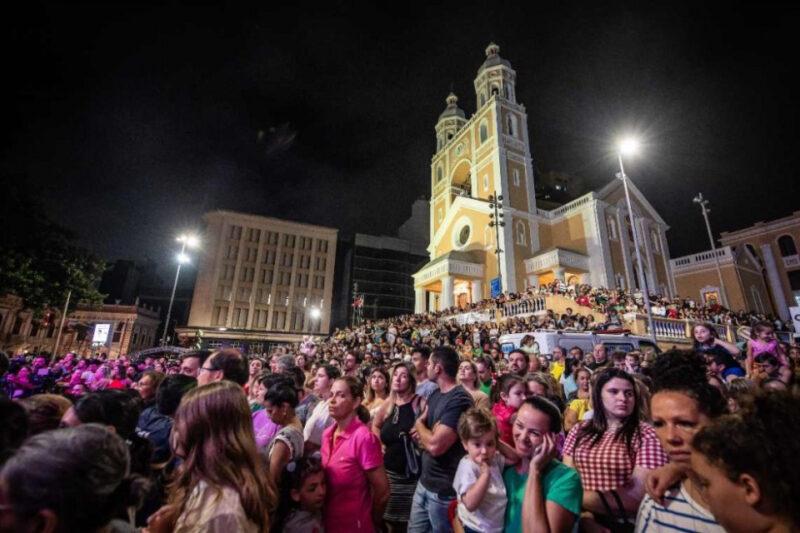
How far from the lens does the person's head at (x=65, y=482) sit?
1.09 m

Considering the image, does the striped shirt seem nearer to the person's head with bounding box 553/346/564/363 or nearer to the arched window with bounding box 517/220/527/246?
the person's head with bounding box 553/346/564/363

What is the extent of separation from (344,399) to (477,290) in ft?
85.9

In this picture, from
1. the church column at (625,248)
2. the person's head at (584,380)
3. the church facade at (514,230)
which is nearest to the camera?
the person's head at (584,380)

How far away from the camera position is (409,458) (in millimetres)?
3252

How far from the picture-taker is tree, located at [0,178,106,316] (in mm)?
15117

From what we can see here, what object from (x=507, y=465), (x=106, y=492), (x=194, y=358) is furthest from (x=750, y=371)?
(x=194, y=358)

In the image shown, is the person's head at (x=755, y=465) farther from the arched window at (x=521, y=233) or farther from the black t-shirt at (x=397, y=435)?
the arched window at (x=521, y=233)

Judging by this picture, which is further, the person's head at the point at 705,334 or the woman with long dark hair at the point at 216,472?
the person's head at the point at 705,334

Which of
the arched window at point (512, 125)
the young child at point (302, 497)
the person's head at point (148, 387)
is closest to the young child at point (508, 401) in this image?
the young child at point (302, 497)

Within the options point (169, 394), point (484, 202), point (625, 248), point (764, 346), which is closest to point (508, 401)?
point (169, 394)

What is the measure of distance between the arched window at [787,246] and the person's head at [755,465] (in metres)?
45.5

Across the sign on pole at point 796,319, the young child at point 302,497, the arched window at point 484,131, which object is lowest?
the young child at point 302,497

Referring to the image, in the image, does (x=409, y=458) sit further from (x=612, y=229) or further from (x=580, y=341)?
(x=612, y=229)

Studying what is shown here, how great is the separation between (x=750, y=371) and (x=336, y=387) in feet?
20.3
